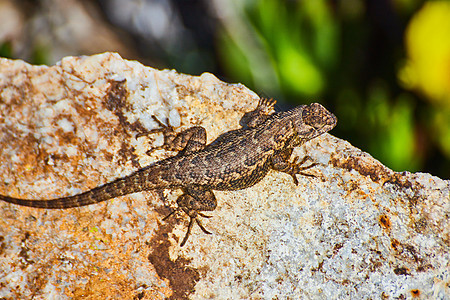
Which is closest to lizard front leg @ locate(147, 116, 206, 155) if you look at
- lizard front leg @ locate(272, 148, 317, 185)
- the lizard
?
the lizard

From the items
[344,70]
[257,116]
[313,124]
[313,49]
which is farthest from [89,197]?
[344,70]

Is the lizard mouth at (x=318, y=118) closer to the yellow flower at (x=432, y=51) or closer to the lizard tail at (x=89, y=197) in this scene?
the yellow flower at (x=432, y=51)

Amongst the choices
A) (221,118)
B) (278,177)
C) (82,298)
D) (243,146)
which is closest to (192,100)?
(221,118)

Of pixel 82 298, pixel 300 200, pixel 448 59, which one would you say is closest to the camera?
pixel 82 298

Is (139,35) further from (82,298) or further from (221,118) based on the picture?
(82,298)

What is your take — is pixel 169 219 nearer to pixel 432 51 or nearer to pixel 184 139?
pixel 184 139

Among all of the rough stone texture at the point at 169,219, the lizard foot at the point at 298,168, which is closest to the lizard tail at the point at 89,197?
the rough stone texture at the point at 169,219

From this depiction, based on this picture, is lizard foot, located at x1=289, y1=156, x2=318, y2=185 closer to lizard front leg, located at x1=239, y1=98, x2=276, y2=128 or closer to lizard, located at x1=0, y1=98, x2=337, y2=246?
lizard, located at x1=0, y1=98, x2=337, y2=246
